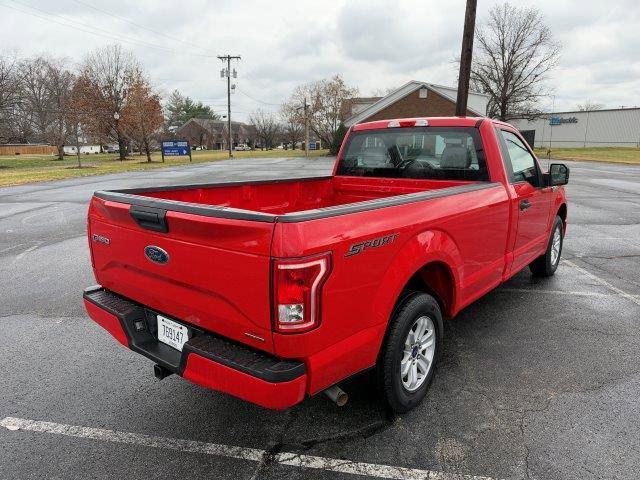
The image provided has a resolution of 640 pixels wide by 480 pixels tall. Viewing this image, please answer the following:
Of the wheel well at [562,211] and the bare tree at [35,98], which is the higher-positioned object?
the bare tree at [35,98]

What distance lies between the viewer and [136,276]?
281 cm

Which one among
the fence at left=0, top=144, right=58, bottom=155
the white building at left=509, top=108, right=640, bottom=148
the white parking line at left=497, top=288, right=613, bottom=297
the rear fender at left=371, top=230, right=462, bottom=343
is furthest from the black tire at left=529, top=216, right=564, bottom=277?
the fence at left=0, top=144, right=58, bottom=155

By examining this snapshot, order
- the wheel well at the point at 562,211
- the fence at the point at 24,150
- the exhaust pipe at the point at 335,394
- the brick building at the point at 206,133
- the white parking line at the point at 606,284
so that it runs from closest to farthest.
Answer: the exhaust pipe at the point at 335,394, the white parking line at the point at 606,284, the wheel well at the point at 562,211, the fence at the point at 24,150, the brick building at the point at 206,133

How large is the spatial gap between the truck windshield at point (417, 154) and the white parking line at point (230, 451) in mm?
2521

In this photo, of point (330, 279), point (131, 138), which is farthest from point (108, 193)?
point (131, 138)

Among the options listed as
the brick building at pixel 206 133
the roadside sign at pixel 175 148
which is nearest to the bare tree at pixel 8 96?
the roadside sign at pixel 175 148

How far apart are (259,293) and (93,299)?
157 cm

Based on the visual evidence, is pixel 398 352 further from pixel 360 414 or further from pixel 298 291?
pixel 298 291

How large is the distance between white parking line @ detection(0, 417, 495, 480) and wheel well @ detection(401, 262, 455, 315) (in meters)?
1.07

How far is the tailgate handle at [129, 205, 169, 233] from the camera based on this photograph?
7.98ft

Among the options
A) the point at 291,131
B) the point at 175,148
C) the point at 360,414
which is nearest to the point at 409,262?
the point at 360,414

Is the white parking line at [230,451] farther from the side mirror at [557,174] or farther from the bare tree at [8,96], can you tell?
the bare tree at [8,96]

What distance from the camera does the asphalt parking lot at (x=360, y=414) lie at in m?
2.52

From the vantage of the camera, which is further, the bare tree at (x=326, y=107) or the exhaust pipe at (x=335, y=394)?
the bare tree at (x=326, y=107)
